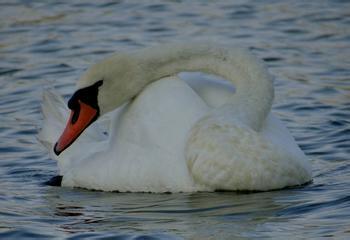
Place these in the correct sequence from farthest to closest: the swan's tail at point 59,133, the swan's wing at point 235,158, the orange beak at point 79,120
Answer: the swan's tail at point 59,133
the orange beak at point 79,120
the swan's wing at point 235,158

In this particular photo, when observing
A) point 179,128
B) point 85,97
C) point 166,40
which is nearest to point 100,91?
point 85,97

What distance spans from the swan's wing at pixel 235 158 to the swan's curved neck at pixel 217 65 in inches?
23.0

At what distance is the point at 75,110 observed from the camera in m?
9.20

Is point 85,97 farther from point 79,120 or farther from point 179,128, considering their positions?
point 179,128

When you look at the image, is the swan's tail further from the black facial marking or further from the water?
the black facial marking

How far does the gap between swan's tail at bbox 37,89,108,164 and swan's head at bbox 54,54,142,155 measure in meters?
0.59

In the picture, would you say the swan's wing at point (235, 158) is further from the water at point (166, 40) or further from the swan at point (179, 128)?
the water at point (166, 40)

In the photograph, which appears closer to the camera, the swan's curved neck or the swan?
the swan

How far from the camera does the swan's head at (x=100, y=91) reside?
359 inches

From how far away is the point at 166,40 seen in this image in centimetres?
1448

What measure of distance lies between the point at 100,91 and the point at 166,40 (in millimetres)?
5381

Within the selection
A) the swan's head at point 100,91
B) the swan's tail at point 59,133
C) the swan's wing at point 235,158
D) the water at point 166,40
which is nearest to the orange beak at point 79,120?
the swan's head at point 100,91

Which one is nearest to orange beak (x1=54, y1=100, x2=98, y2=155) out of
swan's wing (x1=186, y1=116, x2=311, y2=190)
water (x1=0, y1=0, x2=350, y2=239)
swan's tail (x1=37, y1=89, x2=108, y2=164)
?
water (x1=0, y1=0, x2=350, y2=239)

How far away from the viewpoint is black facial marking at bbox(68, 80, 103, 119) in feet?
29.9
